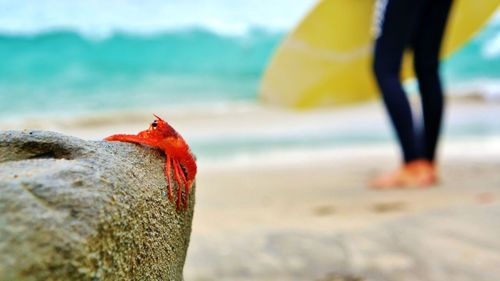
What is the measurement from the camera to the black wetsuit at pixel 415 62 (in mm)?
2492

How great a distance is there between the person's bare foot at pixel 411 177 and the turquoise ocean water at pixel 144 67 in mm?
6099

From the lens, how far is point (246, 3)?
37.1ft

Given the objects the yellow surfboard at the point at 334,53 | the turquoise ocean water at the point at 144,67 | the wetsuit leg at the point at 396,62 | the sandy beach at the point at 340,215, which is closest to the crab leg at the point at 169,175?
the sandy beach at the point at 340,215

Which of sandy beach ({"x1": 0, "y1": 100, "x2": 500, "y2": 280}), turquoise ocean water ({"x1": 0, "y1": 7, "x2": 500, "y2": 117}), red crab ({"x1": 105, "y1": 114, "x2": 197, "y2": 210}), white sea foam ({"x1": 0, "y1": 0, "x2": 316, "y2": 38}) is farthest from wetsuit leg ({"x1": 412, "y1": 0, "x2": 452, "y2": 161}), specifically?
white sea foam ({"x1": 0, "y1": 0, "x2": 316, "y2": 38})

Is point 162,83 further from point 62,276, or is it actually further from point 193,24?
Result: point 62,276

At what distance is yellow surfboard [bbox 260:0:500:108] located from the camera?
323 cm

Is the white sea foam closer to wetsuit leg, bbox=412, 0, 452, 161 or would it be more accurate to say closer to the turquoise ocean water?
the turquoise ocean water

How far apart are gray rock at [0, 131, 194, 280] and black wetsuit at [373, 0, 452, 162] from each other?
1851 millimetres

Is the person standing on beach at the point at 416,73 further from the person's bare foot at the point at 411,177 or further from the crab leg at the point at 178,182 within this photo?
the crab leg at the point at 178,182

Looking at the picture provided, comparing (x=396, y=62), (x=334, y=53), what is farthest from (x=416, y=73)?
(x=334, y=53)

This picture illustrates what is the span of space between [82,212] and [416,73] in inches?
91.8

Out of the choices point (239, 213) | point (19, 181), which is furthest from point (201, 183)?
point (19, 181)

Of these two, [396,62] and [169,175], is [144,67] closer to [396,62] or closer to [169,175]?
[396,62]

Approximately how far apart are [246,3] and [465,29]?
8.16 meters
